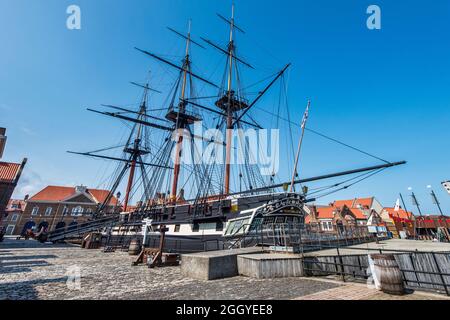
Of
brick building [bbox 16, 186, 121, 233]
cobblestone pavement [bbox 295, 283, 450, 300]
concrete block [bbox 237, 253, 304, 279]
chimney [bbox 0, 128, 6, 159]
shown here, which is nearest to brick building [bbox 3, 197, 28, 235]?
brick building [bbox 16, 186, 121, 233]

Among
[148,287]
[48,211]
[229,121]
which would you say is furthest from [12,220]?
[148,287]

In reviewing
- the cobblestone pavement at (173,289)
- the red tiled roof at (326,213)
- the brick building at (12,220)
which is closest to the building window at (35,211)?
the brick building at (12,220)

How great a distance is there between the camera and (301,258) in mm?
8094

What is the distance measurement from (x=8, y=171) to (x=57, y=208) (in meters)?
30.4

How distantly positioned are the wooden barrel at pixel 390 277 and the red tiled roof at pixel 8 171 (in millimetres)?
34723

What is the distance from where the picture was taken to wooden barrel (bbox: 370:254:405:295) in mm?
5008

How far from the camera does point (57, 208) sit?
51.2 metres

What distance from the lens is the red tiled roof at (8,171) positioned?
2477 cm

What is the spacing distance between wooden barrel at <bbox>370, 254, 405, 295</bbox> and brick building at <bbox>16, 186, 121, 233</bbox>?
A: 49.4m

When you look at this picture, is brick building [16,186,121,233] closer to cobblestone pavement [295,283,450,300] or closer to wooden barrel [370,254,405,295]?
cobblestone pavement [295,283,450,300]

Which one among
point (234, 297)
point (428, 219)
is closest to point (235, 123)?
point (234, 297)

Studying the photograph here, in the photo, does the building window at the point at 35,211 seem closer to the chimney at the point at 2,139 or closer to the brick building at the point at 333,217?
the chimney at the point at 2,139

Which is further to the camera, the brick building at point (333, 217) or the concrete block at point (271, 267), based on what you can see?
the brick building at point (333, 217)
